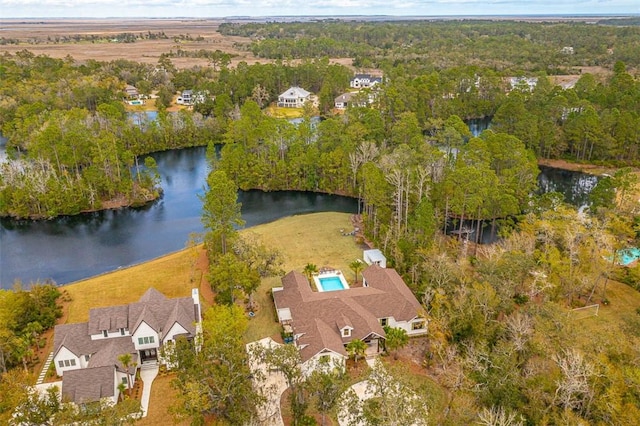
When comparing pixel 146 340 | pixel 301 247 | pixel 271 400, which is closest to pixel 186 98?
pixel 301 247

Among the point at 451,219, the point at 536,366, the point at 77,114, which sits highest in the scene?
the point at 77,114

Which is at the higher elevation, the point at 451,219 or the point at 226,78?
the point at 226,78

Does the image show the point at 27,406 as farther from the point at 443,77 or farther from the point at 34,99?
the point at 443,77

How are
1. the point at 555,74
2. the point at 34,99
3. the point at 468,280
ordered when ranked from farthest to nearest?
the point at 555,74, the point at 34,99, the point at 468,280

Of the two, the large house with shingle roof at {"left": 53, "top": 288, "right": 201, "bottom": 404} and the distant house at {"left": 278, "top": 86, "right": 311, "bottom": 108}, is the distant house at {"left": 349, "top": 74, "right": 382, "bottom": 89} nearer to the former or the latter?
the distant house at {"left": 278, "top": 86, "right": 311, "bottom": 108}

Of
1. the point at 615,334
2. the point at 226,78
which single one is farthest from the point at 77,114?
the point at 615,334

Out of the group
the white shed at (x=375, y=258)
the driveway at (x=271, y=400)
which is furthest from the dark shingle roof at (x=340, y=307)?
A: the white shed at (x=375, y=258)

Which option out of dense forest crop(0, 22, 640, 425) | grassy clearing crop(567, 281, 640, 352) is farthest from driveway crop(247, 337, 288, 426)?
grassy clearing crop(567, 281, 640, 352)
